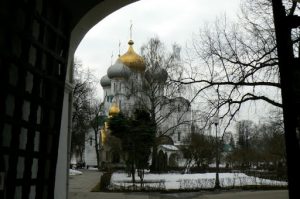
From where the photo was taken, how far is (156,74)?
3108cm

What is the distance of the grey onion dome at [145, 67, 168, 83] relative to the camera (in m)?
30.4

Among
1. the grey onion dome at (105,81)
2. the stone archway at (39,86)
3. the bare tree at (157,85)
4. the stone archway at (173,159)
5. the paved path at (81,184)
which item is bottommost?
the paved path at (81,184)

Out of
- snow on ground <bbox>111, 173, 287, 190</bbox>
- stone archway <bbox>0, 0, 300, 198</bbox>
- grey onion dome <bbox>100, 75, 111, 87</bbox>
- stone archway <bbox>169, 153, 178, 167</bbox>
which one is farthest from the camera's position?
grey onion dome <bbox>100, 75, 111, 87</bbox>

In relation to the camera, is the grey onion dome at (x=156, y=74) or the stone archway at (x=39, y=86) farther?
the grey onion dome at (x=156, y=74)

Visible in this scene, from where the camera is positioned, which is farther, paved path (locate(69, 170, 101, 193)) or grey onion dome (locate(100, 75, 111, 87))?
grey onion dome (locate(100, 75, 111, 87))

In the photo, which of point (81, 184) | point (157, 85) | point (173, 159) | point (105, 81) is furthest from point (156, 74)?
point (105, 81)

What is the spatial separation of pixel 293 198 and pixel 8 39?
2.79 metres

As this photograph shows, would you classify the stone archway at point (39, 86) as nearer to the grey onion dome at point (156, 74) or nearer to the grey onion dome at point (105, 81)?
the grey onion dome at point (156, 74)

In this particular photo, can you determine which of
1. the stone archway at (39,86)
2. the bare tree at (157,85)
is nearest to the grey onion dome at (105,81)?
the bare tree at (157,85)

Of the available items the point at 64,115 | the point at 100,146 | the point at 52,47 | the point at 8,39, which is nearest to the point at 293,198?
the point at 8,39

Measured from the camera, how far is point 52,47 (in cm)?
482

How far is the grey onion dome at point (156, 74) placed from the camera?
99.7ft

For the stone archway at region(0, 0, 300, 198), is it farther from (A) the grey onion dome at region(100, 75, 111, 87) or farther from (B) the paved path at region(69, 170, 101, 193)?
(A) the grey onion dome at region(100, 75, 111, 87)

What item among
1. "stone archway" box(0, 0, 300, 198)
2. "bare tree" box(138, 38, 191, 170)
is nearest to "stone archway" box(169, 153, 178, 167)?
"bare tree" box(138, 38, 191, 170)
